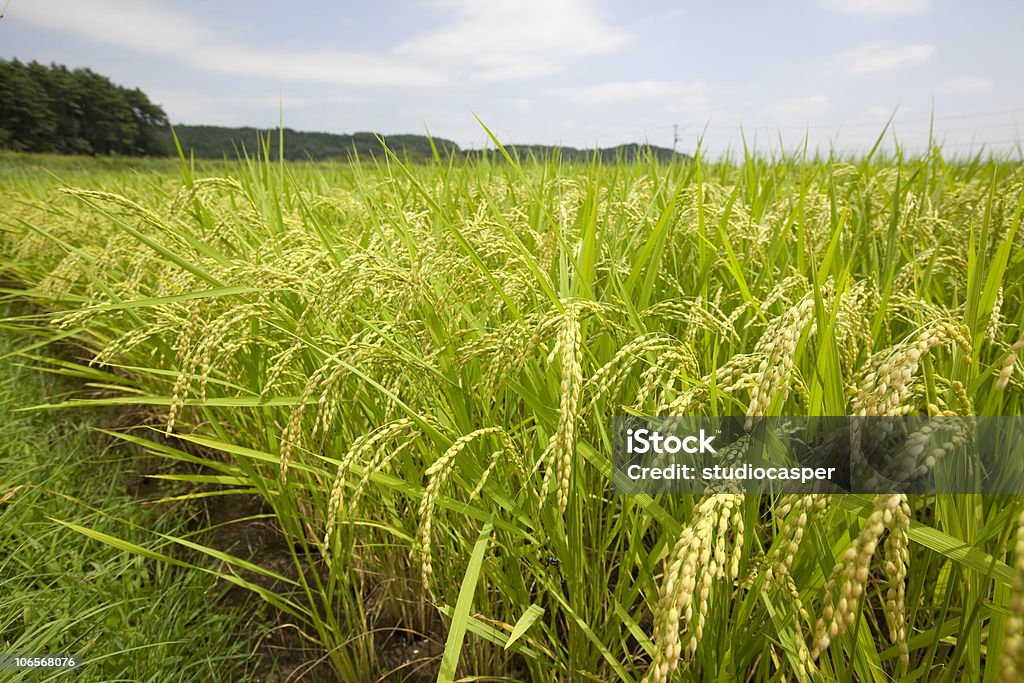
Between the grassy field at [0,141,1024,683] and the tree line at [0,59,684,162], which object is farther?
the tree line at [0,59,684,162]

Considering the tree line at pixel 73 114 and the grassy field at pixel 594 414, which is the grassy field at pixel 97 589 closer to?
the grassy field at pixel 594 414

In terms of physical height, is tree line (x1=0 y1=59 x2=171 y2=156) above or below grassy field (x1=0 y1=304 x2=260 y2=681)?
above

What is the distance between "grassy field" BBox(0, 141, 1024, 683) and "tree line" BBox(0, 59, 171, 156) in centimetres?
4868

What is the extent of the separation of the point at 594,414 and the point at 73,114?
59624 millimetres

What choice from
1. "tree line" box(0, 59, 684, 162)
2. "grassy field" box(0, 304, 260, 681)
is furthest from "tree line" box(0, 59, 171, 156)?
"grassy field" box(0, 304, 260, 681)

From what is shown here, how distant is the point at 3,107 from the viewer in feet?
127

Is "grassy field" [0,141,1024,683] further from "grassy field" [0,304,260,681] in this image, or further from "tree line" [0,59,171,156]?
"tree line" [0,59,171,156]

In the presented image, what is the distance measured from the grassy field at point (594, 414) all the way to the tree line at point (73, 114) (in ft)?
160

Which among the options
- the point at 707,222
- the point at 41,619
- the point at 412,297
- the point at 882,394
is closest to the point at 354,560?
the point at 41,619

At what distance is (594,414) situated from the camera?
122 centimetres

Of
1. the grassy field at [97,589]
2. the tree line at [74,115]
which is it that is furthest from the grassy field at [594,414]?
the tree line at [74,115]

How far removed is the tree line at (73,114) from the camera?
4025 cm

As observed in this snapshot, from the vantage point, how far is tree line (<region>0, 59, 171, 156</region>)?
40.2m

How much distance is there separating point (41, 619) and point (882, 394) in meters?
2.09
